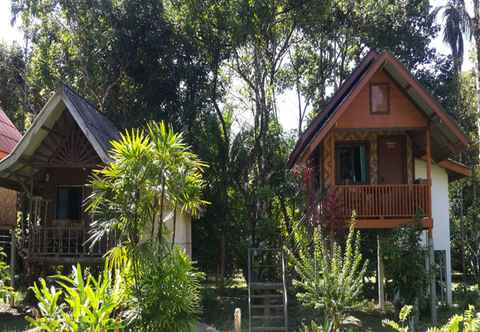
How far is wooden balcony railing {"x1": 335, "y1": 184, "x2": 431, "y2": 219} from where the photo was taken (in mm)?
14586

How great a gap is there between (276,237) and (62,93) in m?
10.0

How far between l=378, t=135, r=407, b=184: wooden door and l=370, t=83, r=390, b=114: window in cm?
225

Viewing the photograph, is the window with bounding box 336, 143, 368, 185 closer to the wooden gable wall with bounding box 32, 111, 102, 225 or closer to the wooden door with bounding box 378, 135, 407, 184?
the wooden door with bounding box 378, 135, 407, 184

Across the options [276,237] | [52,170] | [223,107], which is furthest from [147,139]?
[223,107]

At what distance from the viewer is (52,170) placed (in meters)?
16.5

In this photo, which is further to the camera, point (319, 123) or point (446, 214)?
point (446, 214)

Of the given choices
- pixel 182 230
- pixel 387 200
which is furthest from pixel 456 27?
pixel 182 230

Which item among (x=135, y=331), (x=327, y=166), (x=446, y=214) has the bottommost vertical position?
(x=135, y=331)

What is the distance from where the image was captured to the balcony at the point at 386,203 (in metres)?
14.6

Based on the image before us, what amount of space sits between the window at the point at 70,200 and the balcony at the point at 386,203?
811 centimetres

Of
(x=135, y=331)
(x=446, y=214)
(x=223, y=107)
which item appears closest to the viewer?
(x=135, y=331)

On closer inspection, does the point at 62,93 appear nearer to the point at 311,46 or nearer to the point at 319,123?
the point at 319,123

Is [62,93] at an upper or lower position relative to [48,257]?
upper

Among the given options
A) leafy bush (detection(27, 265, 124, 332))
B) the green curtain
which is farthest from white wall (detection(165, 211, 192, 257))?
leafy bush (detection(27, 265, 124, 332))
